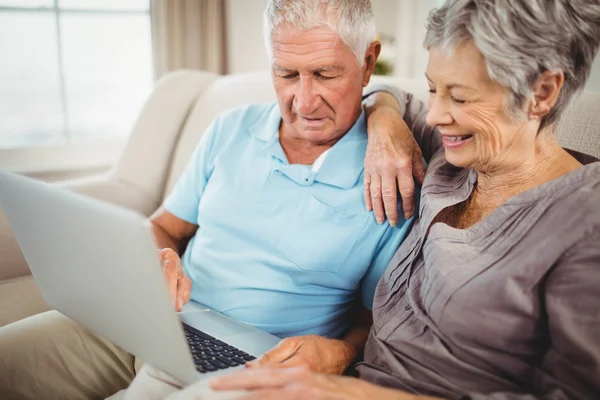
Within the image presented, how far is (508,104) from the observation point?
2.93 ft

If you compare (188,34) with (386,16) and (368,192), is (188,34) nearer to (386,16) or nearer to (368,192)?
(386,16)

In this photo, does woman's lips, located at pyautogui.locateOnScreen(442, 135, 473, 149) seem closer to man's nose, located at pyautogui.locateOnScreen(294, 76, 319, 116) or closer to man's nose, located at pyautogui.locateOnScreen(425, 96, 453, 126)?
man's nose, located at pyautogui.locateOnScreen(425, 96, 453, 126)

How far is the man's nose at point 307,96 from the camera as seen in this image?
1.25 metres

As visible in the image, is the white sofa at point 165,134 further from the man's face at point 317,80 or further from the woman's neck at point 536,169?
the woman's neck at point 536,169

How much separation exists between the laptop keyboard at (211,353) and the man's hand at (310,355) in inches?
2.6

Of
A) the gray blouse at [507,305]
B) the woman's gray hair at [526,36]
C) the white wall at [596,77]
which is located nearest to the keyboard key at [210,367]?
the gray blouse at [507,305]

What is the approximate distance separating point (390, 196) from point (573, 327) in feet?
1.54

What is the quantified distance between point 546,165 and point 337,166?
1.57 feet

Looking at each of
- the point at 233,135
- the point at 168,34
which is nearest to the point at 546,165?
the point at 233,135

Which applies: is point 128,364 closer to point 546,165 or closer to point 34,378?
point 34,378

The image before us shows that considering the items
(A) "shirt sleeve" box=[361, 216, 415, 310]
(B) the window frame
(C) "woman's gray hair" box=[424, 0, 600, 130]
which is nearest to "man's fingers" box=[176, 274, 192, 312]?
(A) "shirt sleeve" box=[361, 216, 415, 310]

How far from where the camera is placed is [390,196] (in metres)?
1.16

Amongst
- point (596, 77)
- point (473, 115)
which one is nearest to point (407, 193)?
point (473, 115)

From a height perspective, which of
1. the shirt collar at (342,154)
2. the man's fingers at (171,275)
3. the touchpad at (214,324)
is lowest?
the touchpad at (214,324)
